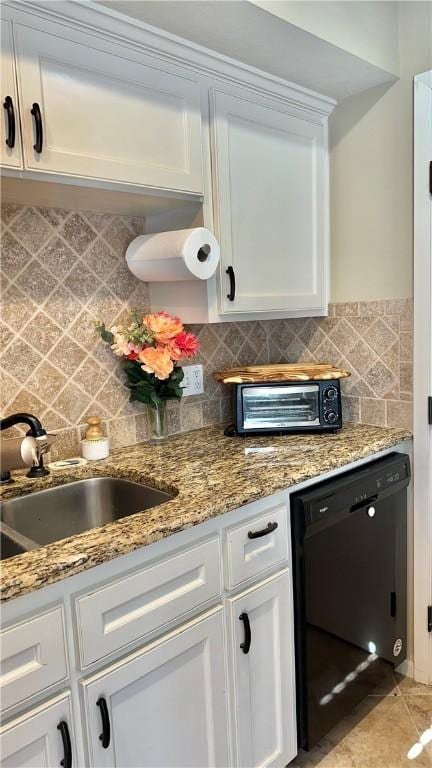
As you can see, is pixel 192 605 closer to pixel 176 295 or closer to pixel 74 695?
pixel 74 695

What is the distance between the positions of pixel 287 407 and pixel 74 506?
32.6 inches

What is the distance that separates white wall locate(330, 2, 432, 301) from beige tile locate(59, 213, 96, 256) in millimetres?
952

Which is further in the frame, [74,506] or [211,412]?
[211,412]

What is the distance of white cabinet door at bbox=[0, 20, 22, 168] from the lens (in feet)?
4.05

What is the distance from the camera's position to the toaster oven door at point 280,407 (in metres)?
2.00

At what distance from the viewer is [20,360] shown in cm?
163

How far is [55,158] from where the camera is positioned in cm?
133

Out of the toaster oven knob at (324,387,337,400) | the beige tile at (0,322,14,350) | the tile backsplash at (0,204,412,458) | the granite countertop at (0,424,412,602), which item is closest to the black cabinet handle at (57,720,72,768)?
the granite countertop at (0,424,412,602)

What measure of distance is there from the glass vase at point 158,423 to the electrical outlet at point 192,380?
167mm

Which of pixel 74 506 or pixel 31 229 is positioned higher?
pixel 31 229

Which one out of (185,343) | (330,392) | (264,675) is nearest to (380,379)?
(330,392)

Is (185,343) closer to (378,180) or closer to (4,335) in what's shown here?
(4,335)

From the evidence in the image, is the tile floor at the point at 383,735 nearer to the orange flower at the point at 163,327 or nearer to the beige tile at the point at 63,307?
the orange flower at the point at 163,327

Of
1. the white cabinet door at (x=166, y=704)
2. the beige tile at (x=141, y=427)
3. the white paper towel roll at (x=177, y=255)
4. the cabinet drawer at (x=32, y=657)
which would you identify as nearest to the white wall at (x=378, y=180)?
the white paper towel roll at (x=177, y=255)
